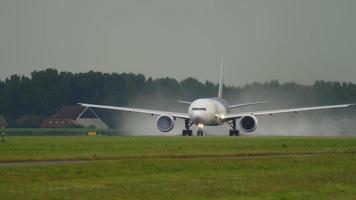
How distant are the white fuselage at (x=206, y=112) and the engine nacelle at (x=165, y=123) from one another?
3.40 meters

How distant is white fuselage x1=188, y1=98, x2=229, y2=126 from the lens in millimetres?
94375

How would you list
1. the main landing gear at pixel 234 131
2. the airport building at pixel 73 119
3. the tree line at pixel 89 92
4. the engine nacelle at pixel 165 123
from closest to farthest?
1. the main landing gear at pixel 234 131
2. the engine nacelle at pixel 165 123
3. the tree line at pixel 89 92
4. the airport building at pixel 73 119

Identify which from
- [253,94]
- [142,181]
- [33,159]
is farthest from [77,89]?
[142,181]

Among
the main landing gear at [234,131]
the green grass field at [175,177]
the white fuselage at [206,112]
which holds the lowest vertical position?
the green grass field at [175,177]

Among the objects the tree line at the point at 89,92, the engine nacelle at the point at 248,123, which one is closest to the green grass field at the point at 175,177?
the engine nacelle at the point at 248,123

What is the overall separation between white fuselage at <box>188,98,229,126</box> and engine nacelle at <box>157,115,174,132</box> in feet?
11.2

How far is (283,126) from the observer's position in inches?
4309

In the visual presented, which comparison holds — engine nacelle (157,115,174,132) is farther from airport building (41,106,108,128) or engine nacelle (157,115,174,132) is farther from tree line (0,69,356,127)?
airport building (41,106,108,128)

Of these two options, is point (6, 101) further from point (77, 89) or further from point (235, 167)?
point (235, 167)

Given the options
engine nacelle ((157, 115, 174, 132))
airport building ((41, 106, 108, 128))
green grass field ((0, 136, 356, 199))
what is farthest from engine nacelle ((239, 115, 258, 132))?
airport building ((41, 106, 108, 128))

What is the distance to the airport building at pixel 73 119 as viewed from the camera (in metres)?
150

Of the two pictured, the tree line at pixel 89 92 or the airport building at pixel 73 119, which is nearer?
the tree line at pixel 89 92

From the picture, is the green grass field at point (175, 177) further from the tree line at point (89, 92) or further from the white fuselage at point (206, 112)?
the tree line at point (89, 92)

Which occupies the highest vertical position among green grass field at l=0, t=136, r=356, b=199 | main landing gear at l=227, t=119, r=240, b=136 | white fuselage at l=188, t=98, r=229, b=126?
white fuselage at l=188, t=98, r=229, b=126
